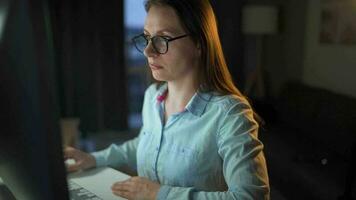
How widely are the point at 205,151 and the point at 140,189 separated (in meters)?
0.16

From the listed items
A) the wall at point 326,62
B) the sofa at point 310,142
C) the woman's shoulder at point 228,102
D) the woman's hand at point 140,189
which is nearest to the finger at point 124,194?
the woman's hand at point 140,189

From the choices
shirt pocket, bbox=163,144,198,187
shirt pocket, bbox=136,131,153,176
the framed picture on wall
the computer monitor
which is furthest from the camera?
the framed picture on wall

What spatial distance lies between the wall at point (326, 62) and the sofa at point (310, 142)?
0.03 m

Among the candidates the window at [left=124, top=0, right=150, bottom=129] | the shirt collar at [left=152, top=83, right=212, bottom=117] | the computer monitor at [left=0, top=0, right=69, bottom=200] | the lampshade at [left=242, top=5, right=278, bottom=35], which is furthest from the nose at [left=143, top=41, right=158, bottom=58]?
the computer monitor at [left=0, top=0, right=69, bottom=200]

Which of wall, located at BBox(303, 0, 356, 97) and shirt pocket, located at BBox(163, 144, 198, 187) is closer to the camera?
shirt pocket, located at BBox(163, 144, 198, 187)

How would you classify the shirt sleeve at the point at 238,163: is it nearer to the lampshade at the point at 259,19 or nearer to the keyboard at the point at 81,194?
the keyboard at the point at 81,194

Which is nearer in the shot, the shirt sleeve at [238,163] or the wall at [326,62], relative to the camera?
the shirt sleeve at [238,163]

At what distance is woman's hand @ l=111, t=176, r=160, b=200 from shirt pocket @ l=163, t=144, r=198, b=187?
0.17ft

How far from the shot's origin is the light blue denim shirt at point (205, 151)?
0.76 meters

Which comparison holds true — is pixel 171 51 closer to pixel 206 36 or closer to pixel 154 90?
pixel 206 36

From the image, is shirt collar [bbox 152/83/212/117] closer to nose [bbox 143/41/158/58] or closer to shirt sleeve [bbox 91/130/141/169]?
nose [bbox 143/41/158/58]

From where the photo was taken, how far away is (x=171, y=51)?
0.84 meters

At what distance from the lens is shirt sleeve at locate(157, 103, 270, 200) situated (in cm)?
75

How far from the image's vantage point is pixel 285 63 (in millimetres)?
1186
